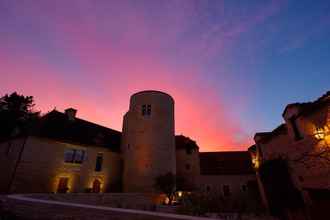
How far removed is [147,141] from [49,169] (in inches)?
376

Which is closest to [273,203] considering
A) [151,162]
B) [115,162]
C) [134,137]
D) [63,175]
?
[151,162]

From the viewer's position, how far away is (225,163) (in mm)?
25500

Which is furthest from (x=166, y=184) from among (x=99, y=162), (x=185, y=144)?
(x=185, y=144)

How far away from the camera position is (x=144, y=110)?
70.0ft

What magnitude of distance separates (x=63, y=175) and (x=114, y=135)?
29.7 feet

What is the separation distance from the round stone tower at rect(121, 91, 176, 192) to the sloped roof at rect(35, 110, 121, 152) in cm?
229

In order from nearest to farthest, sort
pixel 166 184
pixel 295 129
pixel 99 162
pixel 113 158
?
1. pixel 295 129
2. pixel 166 184
3. pixel 99 162
4. pixel 113 158

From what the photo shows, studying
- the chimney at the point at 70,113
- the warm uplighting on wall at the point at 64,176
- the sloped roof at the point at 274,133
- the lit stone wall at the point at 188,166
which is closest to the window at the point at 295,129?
the sloped roof at the point at 274,133

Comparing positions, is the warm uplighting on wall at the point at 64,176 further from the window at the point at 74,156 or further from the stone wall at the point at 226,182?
the stone wall at the point at 226,182

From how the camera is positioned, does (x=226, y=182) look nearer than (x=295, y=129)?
No

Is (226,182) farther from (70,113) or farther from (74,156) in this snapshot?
(70,113)

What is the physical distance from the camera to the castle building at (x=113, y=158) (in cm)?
1511

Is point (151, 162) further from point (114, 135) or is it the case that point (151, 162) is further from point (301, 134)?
point (301, 134)

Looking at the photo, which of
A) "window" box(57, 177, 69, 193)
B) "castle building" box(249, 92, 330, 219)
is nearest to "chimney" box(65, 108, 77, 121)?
"window" box(57, 177, 69, 193)
